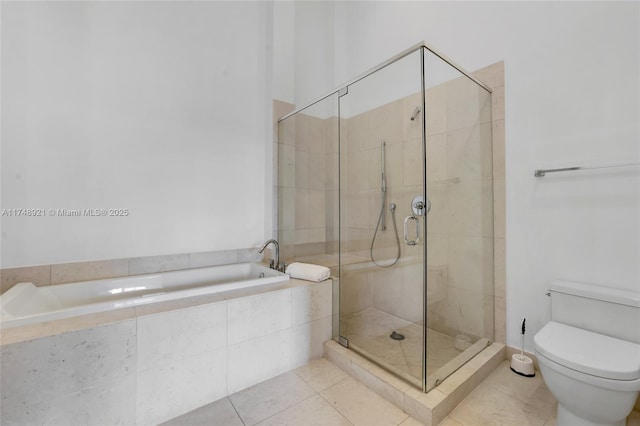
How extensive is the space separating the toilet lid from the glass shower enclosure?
0.50 meters

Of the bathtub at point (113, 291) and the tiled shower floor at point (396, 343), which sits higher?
the bathtub at point (113, 291)

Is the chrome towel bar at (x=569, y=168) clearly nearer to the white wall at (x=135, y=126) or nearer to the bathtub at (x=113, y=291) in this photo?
the bathtub at (x=113, y=291)

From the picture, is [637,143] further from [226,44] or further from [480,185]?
[226,44]

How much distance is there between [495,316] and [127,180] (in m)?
2.80

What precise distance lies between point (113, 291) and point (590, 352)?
2.69 m

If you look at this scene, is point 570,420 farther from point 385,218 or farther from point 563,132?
point 563,132

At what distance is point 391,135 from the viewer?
1.96 m

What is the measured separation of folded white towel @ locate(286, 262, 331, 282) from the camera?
6.51 feet

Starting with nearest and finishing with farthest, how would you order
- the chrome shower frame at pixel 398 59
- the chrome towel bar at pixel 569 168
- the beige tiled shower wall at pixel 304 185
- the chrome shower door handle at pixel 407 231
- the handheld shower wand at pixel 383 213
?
the chrome towel bar at pixel 569 168
the chrome shower frame at pixel 398 59
the chrome shower door handle at pixel 407 231
the handheld shower wand at pixel 383 213
the beige tiled shower wall at pixel 304 185

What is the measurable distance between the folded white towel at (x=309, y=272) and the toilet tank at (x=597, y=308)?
1386mm

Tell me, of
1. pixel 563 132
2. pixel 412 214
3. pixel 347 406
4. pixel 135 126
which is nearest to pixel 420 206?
pixel 412 214

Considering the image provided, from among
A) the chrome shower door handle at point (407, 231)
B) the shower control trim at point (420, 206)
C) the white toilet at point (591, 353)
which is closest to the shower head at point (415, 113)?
the shower control trim at point (420, 206)

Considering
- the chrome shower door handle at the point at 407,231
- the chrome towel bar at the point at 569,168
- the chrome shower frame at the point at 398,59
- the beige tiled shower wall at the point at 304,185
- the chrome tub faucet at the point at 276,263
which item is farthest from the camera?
the beige tiled shower wall at the point at 304,185

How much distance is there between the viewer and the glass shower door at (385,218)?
5.36ft
